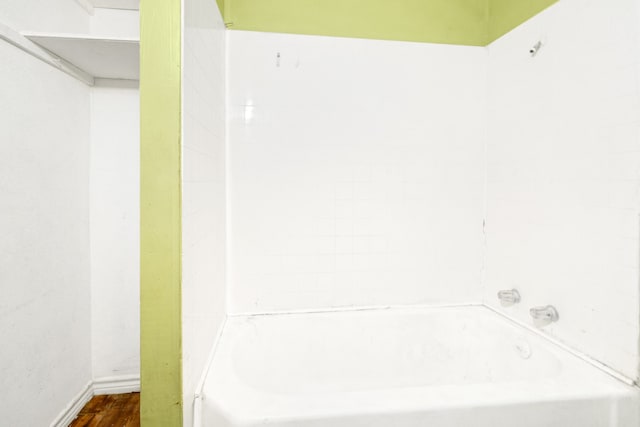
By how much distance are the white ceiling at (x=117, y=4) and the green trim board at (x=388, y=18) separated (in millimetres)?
602

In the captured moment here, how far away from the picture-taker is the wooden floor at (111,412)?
1.63 m

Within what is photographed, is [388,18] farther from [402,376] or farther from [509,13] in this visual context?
[402,376]

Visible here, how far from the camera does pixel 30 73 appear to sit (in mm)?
1325

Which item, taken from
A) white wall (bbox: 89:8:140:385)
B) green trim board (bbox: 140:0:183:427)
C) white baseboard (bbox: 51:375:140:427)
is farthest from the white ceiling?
white baseboard (bbox: 51:375:140:427)

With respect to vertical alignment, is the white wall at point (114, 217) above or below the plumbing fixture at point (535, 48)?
below

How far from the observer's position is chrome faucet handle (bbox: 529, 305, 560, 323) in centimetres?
136

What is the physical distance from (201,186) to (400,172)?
1.09 m

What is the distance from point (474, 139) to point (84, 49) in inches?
81.1

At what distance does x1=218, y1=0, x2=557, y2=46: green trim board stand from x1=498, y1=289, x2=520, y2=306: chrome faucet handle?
53.4 inches

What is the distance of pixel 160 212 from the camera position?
2.72ft

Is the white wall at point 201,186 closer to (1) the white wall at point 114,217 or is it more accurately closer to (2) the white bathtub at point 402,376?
(2) the white bathtub at point 402,376

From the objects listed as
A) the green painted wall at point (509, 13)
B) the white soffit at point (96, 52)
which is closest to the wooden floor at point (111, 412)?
the white soffit at point (96, 52)

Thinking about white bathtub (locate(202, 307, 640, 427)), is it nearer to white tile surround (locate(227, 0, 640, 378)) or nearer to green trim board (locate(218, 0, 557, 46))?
white tile surround (locate(227, 0, 640, 378))

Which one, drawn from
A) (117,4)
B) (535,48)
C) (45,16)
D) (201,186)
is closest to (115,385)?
(201,186)
